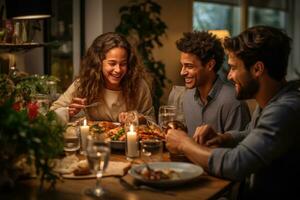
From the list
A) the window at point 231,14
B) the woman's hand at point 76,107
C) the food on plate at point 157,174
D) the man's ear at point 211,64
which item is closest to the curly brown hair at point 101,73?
the woman's hand at point 76,107

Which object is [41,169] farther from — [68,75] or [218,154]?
[68,75]

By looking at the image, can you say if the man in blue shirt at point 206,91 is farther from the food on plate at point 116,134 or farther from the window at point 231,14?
the window at point 231,14

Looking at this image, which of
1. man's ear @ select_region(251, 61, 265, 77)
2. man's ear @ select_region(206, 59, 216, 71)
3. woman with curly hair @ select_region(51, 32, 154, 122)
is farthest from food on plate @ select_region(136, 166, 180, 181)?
woman with curly hair @ select_region(51, 32, 154, 122)

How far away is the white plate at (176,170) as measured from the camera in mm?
1530

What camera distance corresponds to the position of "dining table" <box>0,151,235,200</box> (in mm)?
1468

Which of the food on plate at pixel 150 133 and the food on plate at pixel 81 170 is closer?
the food on plate at pixel 81 170

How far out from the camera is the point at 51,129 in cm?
147

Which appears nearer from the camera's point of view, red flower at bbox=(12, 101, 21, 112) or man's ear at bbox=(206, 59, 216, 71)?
red flower at bbox=(12, 101, 21, 112)

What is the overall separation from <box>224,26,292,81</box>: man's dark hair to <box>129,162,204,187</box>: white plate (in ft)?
1.50

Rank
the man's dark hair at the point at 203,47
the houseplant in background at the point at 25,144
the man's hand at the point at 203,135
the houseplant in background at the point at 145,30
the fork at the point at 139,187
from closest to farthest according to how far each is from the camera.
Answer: the houseplant in background at the point at 25,144
the fork at the point at 139,187
the man's hand at the point at 203,135
the man's dark hair at the point at 203,47
the houseplant in background at the point at 145,30

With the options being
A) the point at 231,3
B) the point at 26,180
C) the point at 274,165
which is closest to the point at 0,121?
the point at 26,180

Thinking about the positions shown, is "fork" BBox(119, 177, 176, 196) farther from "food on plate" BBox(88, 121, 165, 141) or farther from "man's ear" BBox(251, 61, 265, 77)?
"man's ear" BBox(251, 61, 265, 77)

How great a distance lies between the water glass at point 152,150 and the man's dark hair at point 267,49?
1.51 ft

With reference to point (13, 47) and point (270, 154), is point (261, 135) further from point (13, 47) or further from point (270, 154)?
point (13, 47)
